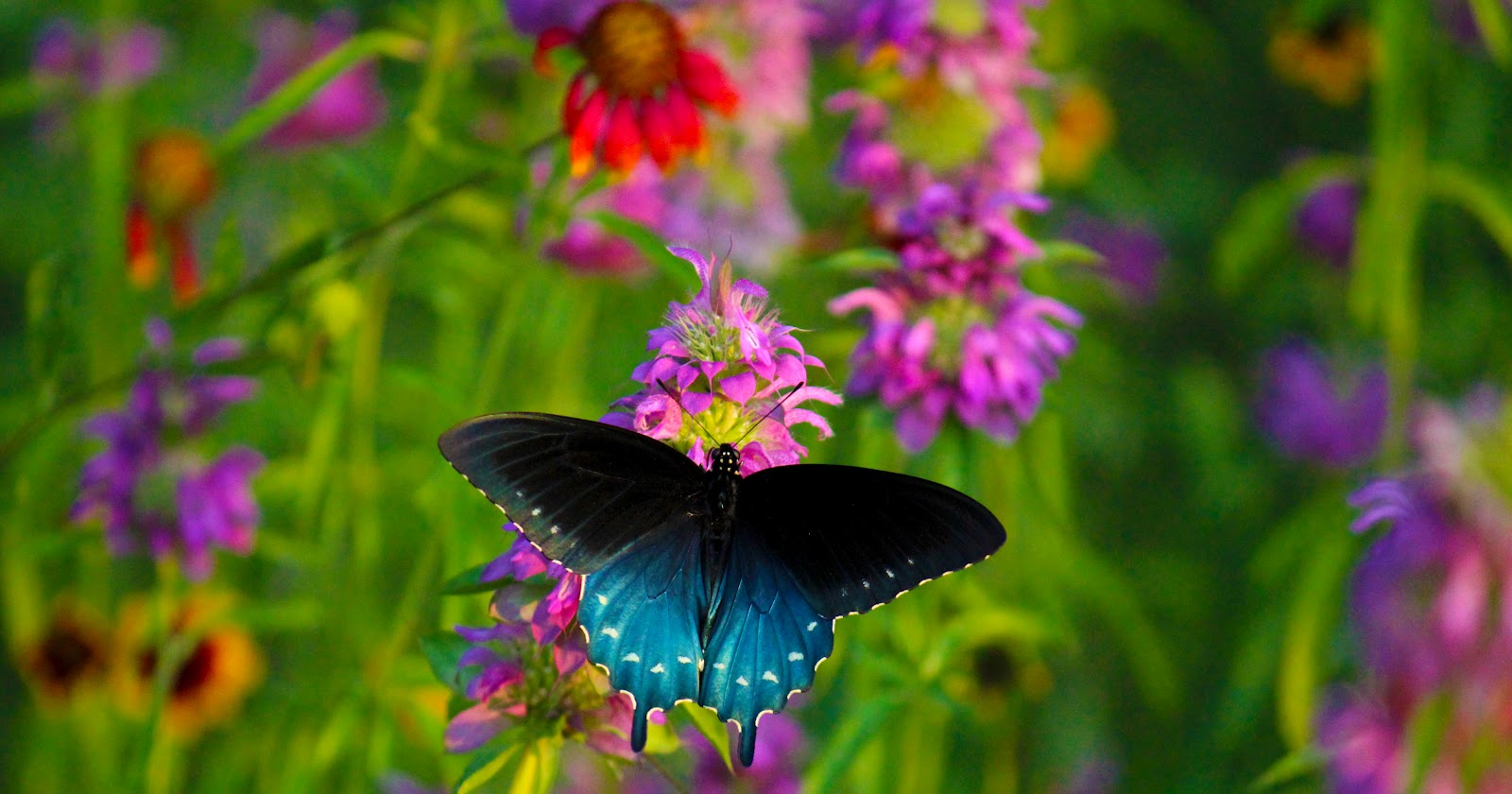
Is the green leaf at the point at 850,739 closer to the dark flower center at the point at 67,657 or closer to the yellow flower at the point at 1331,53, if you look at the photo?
the dark flower center at the point at 67,657

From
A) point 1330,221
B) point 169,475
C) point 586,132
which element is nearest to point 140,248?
point 169,475

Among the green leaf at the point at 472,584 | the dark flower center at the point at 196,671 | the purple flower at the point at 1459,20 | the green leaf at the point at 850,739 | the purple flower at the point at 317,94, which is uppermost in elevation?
the purple flower at the point at 1459,20

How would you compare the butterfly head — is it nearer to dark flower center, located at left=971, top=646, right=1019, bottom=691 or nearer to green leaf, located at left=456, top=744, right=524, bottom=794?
green leaf, located at left=456, top=744, right=524, bottom=794

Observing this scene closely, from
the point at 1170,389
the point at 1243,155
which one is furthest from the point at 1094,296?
the point at 1243,155

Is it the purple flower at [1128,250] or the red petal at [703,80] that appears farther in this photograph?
the purple flower at [1128,250]

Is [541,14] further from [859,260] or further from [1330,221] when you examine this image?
[1330,221]

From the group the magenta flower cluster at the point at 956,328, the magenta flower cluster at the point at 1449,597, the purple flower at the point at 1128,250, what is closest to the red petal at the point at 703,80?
the magenta flower cluster at the point at 956,328
